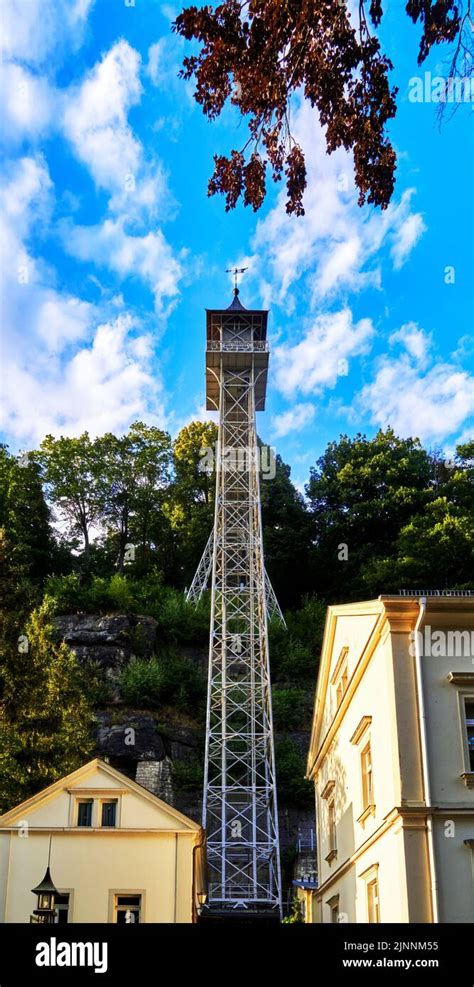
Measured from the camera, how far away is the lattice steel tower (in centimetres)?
2545

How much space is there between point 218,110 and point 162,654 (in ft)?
96.9

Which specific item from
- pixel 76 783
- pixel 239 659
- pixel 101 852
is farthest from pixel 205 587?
pixel 101 852

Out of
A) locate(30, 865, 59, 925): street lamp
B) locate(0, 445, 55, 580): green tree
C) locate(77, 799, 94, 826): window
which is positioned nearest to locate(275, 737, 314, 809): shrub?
locate(77, 799, 94, 826): window

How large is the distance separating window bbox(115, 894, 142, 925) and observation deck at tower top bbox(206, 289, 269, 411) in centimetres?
1902

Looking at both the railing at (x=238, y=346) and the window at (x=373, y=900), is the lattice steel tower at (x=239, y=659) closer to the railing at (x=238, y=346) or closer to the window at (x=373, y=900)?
the railing at (x=238, y=346)

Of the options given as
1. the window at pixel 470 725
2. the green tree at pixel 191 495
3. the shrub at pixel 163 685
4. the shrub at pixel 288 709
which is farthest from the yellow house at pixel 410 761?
the green tree at pixel 191 495

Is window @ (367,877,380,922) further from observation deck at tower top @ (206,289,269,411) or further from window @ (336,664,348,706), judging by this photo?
observation deck at tower top @ (206,289,269,411)

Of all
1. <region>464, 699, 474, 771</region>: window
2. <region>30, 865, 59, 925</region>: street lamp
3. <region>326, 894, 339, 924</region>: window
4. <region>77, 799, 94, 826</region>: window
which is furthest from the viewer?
<region>77, 799, 94, 826</region>: window

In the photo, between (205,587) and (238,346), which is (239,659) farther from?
(238,346)

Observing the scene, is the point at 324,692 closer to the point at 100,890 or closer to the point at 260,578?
the point at 100,890

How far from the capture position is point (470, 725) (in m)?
13.4

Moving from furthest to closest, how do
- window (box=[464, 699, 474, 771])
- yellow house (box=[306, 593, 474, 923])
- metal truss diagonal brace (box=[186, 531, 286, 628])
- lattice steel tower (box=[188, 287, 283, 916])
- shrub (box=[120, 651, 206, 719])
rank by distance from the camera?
metal truss diagonal brace (box=[186, 531, 286, 628])
shrub (box=[120, 651, 206, 719])
lattice steel tower (box=[188, 287, 283, 916])
window (box=[464, 699, 474, 771])
yellow house (box=[306, 593, 474, 923])

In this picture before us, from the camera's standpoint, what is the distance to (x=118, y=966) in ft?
26.1

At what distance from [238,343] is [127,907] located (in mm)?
19834
